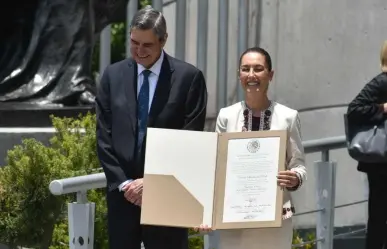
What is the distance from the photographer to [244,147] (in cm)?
536

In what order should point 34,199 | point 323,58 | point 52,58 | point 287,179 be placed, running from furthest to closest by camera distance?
point 323,58 → point 52,58 → point 34,199 → point 287,179

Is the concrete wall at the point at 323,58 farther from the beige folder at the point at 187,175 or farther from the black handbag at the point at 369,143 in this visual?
the beige folder at the point at 187,175

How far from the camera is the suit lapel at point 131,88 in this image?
18.2 feet

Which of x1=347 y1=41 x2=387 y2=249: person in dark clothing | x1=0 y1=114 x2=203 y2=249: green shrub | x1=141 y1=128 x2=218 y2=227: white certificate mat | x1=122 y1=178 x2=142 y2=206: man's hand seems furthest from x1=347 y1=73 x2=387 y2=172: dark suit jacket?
x1=122 y1=178 x2=142 y2=206: man's hand

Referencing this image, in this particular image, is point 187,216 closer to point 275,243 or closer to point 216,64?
point 275,243

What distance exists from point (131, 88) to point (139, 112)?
11 cm

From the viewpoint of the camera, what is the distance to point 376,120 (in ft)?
25.5

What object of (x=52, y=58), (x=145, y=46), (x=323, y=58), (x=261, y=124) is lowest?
(x=261, y=124)

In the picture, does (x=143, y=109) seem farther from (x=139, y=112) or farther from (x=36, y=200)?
(x=36, y=200)

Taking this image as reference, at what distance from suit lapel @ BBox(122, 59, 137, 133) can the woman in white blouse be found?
0.35 m

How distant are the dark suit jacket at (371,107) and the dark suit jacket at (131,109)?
2.32 metres

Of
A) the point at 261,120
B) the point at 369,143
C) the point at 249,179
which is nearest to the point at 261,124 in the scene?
the point at 261,120

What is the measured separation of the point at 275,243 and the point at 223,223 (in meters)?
0.24

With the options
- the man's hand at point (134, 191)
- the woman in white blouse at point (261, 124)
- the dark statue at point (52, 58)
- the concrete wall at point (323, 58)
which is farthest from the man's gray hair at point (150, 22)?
the concrete wall at point (323, 58)
